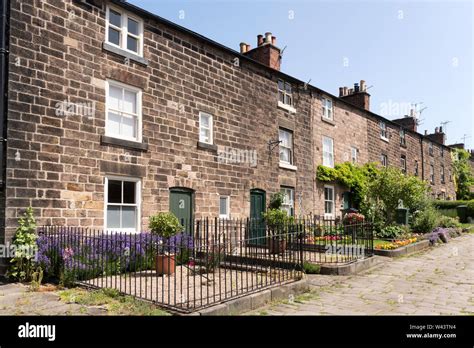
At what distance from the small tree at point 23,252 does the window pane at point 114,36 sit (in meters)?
5.68

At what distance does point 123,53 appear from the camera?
1138 cm

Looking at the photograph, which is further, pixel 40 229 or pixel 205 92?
pixel 205 92

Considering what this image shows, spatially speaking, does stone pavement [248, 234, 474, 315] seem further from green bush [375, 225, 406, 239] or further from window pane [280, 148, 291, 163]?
window pane [280, 148, 291, 163]

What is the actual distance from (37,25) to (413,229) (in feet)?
58.0

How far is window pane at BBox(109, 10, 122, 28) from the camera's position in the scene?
11352 millimetres

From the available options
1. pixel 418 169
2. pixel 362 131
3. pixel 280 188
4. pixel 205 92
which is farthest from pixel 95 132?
pixel 418 169

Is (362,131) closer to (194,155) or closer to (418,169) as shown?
(418,169)

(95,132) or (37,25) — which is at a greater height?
(37,25)

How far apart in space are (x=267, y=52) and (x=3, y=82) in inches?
470

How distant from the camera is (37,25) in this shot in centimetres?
959

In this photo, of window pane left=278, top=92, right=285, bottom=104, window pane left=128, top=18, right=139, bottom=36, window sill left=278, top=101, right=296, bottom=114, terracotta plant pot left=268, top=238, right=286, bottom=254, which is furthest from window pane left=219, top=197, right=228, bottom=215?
window pane left=128, top=18, right=139, bottom=36

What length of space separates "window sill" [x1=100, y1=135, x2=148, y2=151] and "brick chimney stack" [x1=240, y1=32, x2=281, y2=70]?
8826mm
